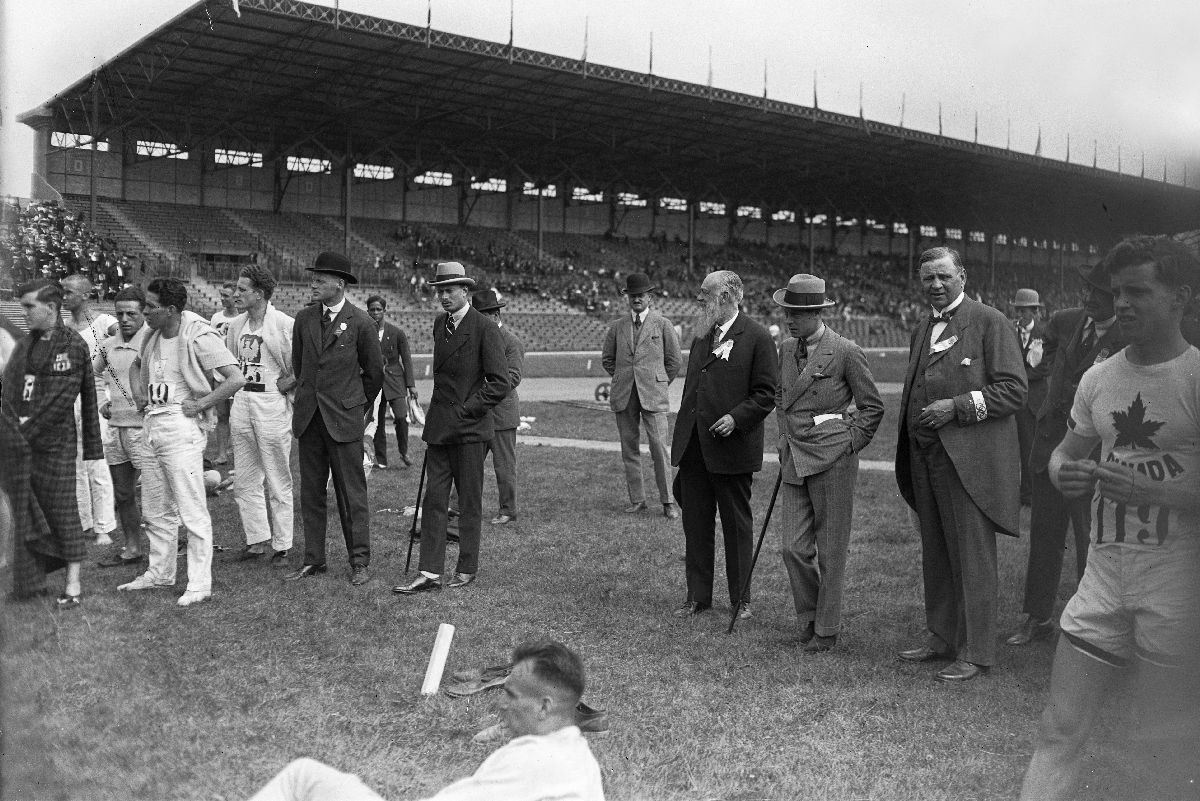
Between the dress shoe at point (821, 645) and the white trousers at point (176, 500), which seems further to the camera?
the white trousers at point (176, 500)

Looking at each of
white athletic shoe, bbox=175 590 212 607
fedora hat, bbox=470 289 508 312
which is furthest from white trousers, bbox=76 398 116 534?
fedora hat, bbox=470 289 508 312

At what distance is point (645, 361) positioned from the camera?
904 cm

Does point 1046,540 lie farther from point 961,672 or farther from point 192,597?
point 192,597

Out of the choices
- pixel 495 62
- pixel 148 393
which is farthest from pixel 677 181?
pixel 148 393

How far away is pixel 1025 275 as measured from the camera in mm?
27828

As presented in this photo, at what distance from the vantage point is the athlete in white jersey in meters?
2.79

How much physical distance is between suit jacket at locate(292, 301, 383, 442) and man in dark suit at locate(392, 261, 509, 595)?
533 mm

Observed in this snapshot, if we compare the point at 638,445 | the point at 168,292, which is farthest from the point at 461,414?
the point at 638,445

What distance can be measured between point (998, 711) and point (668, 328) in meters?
5.30

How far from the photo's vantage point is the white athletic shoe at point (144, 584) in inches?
248

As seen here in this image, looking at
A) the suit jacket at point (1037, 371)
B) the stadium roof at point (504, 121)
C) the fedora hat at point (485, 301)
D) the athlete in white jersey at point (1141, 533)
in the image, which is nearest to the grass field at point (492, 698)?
the athlete in white jersey at point (1141, 533)

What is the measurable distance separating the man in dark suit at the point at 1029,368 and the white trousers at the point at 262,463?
15.5ft

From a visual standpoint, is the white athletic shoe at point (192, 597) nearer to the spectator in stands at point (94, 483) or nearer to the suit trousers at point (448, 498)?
the suit trousers at point (448, 498)

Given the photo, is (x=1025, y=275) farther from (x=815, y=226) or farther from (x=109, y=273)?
(x=815, y=226)
